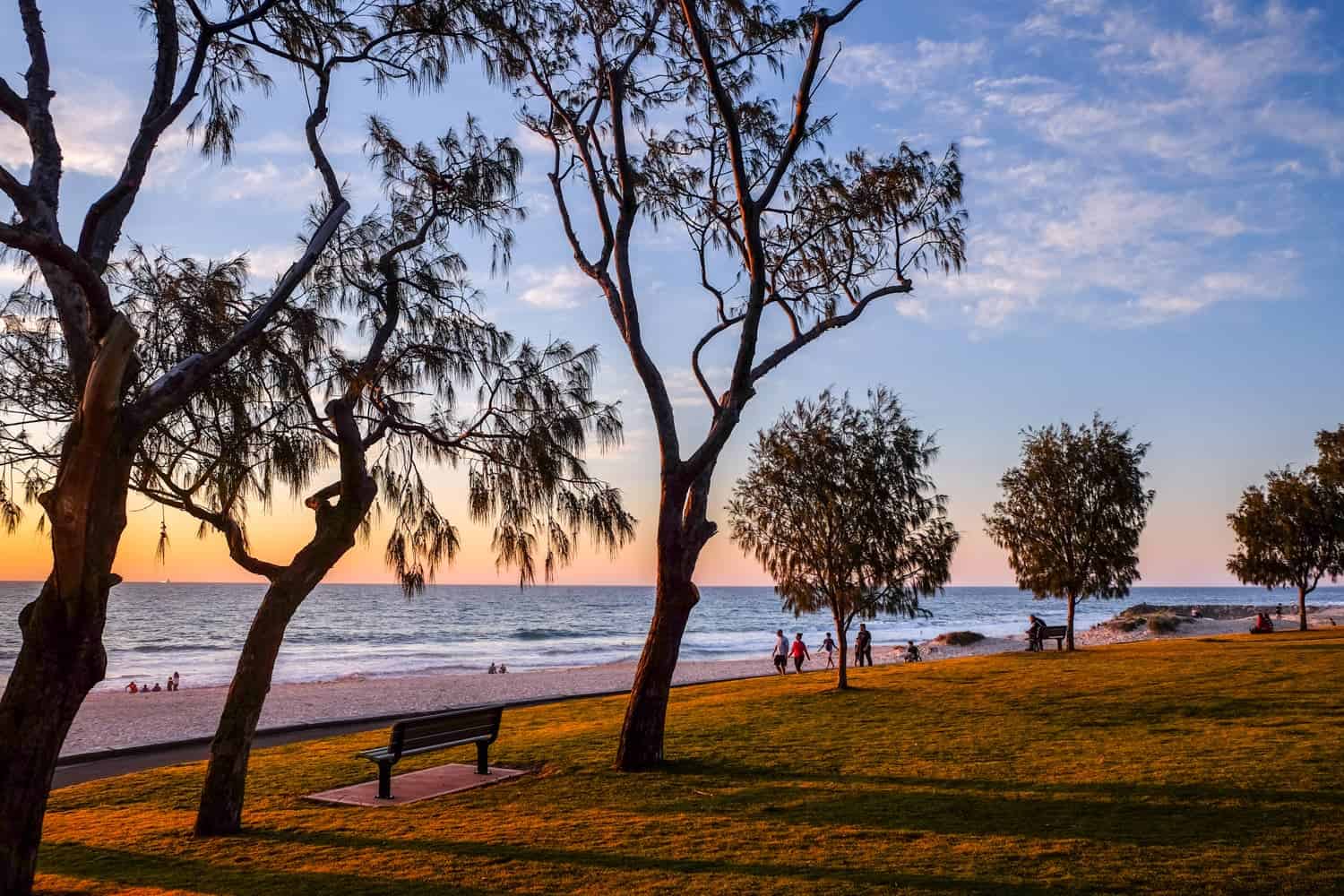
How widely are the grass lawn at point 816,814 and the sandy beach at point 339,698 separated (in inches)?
333

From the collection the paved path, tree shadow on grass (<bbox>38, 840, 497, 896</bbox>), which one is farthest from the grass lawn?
the paved path

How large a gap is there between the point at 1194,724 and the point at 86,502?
1524 centimetres

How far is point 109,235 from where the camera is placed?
8.14 m

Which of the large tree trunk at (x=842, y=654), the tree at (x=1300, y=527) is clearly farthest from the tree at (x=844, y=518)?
the tree at (x=1300, y=527)

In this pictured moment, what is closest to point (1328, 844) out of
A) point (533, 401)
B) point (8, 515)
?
point (533, 401)

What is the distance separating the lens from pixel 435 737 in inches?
466

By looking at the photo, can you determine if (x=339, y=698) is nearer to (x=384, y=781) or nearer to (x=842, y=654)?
(x=842, y=654)

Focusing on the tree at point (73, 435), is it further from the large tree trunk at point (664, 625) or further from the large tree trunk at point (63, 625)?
the large tree trunk at point (664, 625)

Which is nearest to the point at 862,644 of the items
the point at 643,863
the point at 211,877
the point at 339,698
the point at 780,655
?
the point at 780,655

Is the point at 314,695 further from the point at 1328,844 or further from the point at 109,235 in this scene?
the point at 1328,844

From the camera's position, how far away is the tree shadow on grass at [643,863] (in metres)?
7.09

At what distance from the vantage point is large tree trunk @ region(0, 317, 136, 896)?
6895 mm

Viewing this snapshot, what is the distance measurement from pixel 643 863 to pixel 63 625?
4.86 metres

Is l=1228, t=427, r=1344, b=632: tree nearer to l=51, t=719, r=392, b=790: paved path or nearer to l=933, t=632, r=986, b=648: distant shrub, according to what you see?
l=933, t=632, r=986, b=648: distant shrub
